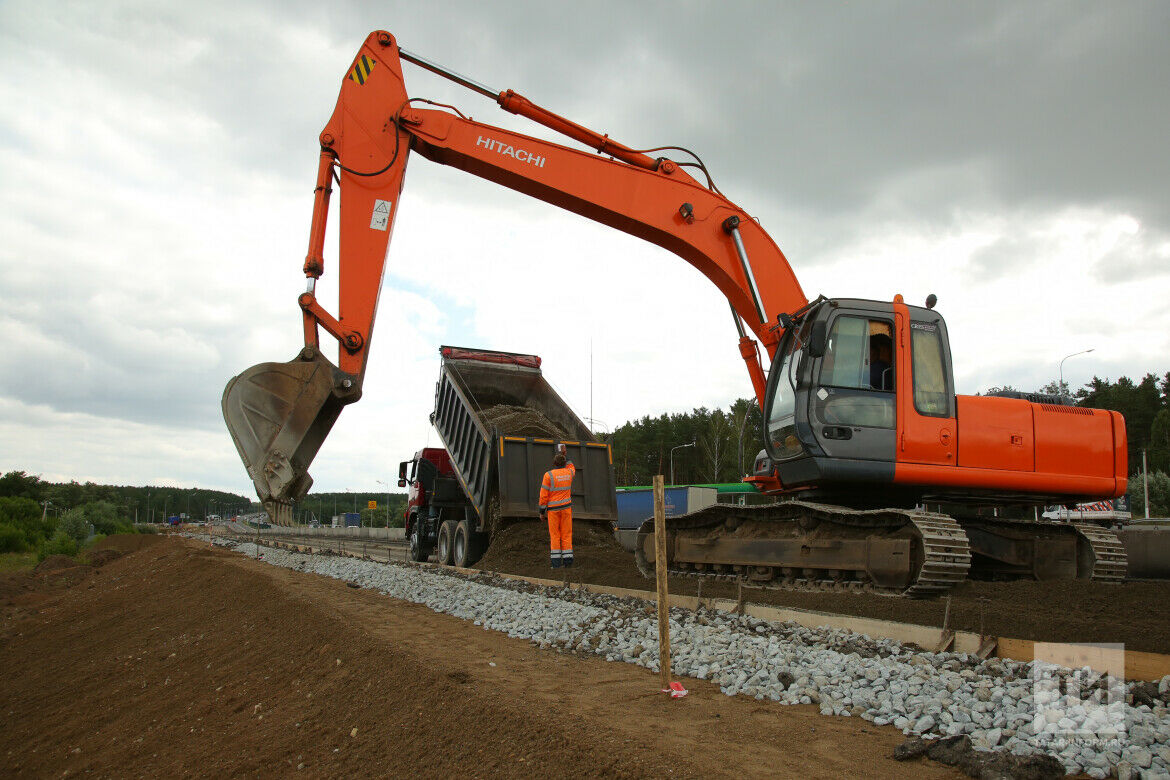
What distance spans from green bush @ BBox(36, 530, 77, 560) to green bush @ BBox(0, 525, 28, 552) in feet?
3.70

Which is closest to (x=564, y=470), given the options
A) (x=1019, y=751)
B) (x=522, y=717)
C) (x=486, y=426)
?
(x=486, y=426)

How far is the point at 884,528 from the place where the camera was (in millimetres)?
6941

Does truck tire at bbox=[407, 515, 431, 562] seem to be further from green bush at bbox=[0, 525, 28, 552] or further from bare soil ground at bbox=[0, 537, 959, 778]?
green bush at bbox=[0, 525, 28, 552]

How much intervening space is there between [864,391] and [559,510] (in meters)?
4.50

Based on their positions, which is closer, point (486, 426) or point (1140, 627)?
point (1140, 627)

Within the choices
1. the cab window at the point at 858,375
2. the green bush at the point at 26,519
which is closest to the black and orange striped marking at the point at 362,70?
the cab window at the point at 858,375

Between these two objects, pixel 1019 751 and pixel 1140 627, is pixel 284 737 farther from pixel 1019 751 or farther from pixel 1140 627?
pixel 1140 627

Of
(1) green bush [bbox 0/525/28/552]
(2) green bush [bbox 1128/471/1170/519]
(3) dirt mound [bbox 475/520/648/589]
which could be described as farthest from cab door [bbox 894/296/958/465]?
(2) green bush [bbox 1128/471/1170/519]

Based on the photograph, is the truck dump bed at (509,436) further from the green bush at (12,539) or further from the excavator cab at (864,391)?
the green bush at (12,539)

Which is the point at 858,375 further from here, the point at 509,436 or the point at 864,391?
the point at 509,436

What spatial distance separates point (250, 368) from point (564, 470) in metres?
4.22

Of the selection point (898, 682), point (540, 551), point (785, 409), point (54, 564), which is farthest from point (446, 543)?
point (54, 564)

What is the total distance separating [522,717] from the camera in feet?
12.0

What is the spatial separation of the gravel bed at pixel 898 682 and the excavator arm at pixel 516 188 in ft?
12.0
